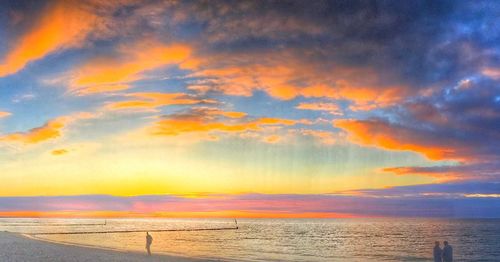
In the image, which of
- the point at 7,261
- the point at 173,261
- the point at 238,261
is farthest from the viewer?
the point at 238,261

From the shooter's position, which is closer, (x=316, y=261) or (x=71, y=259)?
(x=71, y=259)

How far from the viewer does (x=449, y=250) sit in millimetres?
27797

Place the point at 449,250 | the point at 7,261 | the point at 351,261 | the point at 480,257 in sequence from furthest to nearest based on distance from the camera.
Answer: the point at 480,257 → the point at 351,261 → the point at 7,261 → the point at 449,250

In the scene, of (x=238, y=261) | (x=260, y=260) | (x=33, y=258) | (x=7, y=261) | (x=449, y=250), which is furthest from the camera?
(x=260, y=260)

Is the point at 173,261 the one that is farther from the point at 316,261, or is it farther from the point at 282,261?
the point at 316,261

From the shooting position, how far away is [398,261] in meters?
55.3

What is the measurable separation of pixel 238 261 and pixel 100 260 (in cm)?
1404

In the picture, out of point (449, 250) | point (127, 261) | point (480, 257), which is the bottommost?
point (480, 257)

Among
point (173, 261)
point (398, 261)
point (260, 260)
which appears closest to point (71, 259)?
point (173, 261)

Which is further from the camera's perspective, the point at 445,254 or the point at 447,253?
the point at 445,254

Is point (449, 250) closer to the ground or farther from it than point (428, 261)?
farther from it

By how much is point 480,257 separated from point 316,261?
2944 centimetres

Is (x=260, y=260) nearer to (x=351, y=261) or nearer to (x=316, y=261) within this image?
(x=316, y=261)

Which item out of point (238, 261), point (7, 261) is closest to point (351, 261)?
point (238, 261)
